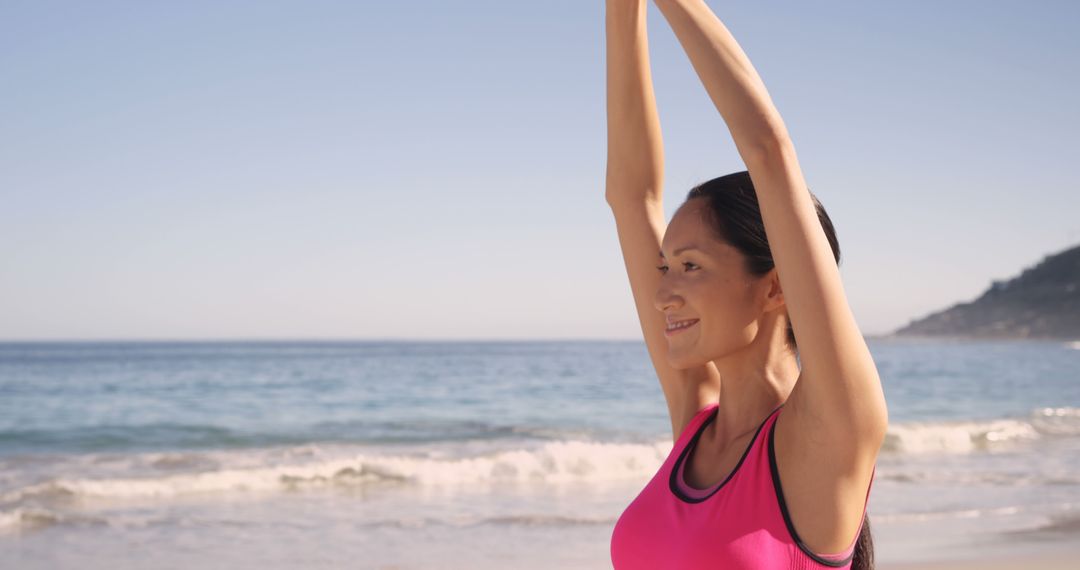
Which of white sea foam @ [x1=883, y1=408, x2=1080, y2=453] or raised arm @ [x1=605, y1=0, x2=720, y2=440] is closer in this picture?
raised arm @ [x1=605, y1=0, x2=720, y2=440]

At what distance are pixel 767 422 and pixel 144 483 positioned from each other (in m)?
9.34

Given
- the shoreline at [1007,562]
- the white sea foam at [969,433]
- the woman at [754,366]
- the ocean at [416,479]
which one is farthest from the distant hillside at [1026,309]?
Answer: the woman at [754,366]

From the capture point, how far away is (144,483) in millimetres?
9812

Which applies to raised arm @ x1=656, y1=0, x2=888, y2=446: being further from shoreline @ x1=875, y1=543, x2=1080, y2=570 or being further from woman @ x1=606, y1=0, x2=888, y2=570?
shoreline @ x1=875, y1=543, x2=1080, y2=570

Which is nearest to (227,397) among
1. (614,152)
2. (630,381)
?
(630,381)

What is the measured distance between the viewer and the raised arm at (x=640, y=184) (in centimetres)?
199

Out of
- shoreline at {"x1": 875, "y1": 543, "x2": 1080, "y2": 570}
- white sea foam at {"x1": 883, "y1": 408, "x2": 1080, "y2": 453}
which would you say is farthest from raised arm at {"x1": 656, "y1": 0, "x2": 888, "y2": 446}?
white sea foam at {"x1": 883, "y1": 408, "x2": 1080, "y2": 453}

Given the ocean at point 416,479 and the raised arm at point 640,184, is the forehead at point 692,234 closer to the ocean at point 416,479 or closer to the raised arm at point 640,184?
the raised arm at point 640,184

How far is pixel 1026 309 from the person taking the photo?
77.7 metres

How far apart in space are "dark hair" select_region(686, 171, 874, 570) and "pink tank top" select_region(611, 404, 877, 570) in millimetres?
188

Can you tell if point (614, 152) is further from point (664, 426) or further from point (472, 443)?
point (664, 426)

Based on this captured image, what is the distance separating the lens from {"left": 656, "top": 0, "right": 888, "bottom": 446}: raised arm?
1.35m

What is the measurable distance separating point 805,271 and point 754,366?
38 centimetres

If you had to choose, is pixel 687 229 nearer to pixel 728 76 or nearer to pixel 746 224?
pixel 746 224
